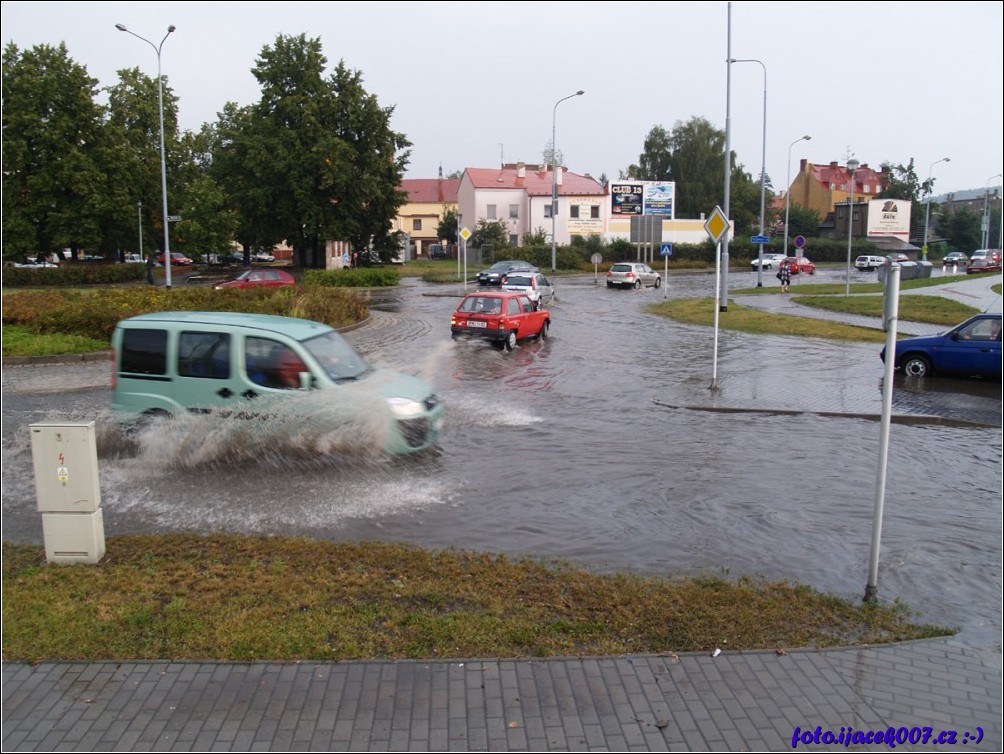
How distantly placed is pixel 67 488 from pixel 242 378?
3.51 m

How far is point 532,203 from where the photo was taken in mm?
81812

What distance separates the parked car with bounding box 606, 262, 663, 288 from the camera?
51219 mm

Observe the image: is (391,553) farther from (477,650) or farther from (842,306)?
(842,306)

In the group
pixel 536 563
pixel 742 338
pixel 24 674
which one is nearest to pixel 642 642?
pixel 536 563

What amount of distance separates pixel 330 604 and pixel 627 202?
7759cm

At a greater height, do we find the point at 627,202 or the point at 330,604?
the point at 627,202

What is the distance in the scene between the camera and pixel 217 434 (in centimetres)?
1012

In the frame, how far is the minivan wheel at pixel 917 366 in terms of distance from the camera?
59.8 ft

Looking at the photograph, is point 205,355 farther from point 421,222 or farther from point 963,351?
point 421,222

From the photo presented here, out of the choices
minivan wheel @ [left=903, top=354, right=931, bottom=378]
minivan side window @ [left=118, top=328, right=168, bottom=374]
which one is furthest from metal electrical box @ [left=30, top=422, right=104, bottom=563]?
minivan wheel @ [left=903, top=354, right=931, bottom=378]

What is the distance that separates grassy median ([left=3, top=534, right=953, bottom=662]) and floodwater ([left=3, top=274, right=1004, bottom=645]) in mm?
661

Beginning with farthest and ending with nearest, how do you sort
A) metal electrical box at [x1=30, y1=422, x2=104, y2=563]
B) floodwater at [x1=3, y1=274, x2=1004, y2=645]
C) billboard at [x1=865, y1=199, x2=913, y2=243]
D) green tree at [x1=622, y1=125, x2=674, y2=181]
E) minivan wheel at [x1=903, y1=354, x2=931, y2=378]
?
green tree at [x1=622, y1=125, x2=674, y2=181]
billboard at [x1=865, y1=199, x2=913, y2=243]
minivan wheel at [x1=903, y1=354, x2=931, y2=378]
floodwater at [x1=3, y1=274, x2=1004, y2=645]
metal electrical box at [x1=30, y1=422, x2=104, y2=563]

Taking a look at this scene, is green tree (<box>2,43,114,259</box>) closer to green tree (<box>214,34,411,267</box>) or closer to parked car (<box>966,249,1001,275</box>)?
green tree (<box>214,34,411,267</box>)

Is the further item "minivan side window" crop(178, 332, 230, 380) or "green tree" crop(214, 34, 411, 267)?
"green tree" crop(214, 34, 411, 267)
